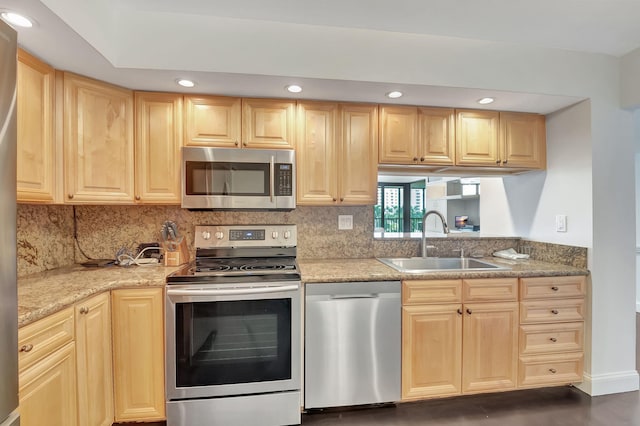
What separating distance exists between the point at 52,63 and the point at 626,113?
384 cm

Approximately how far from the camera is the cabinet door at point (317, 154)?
7.11ft

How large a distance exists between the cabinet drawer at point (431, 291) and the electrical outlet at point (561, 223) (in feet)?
3.59

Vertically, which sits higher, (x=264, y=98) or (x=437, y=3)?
(x=437, y=3)

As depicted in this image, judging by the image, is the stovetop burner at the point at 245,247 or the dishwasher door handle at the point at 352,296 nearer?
the dishwasher door handle at the point at 352,296

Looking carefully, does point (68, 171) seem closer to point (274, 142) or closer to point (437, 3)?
point (274, 142)

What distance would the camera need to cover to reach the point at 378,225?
13.9 ft

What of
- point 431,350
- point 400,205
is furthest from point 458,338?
point 400,205

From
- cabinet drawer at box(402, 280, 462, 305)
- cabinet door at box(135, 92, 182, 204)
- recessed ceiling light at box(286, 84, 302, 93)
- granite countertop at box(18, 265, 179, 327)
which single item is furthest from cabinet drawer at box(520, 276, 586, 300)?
cabinet door at box(135, 92, 182, 204)

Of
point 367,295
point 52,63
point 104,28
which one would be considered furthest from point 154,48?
point 367,295

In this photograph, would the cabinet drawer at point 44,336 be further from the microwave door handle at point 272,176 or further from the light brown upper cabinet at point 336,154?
the light brown upper cabinet at point 336,154

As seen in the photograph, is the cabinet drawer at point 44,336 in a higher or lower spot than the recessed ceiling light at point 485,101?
lower

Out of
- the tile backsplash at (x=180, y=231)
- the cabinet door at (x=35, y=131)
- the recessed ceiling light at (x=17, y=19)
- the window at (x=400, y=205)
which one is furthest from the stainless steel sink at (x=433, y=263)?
the recessed ceiling light at (x=17, y=19)

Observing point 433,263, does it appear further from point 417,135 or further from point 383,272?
point 417,135

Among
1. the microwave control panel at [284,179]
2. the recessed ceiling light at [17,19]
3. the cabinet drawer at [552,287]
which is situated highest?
the recessed ceiling light at [17,19]
